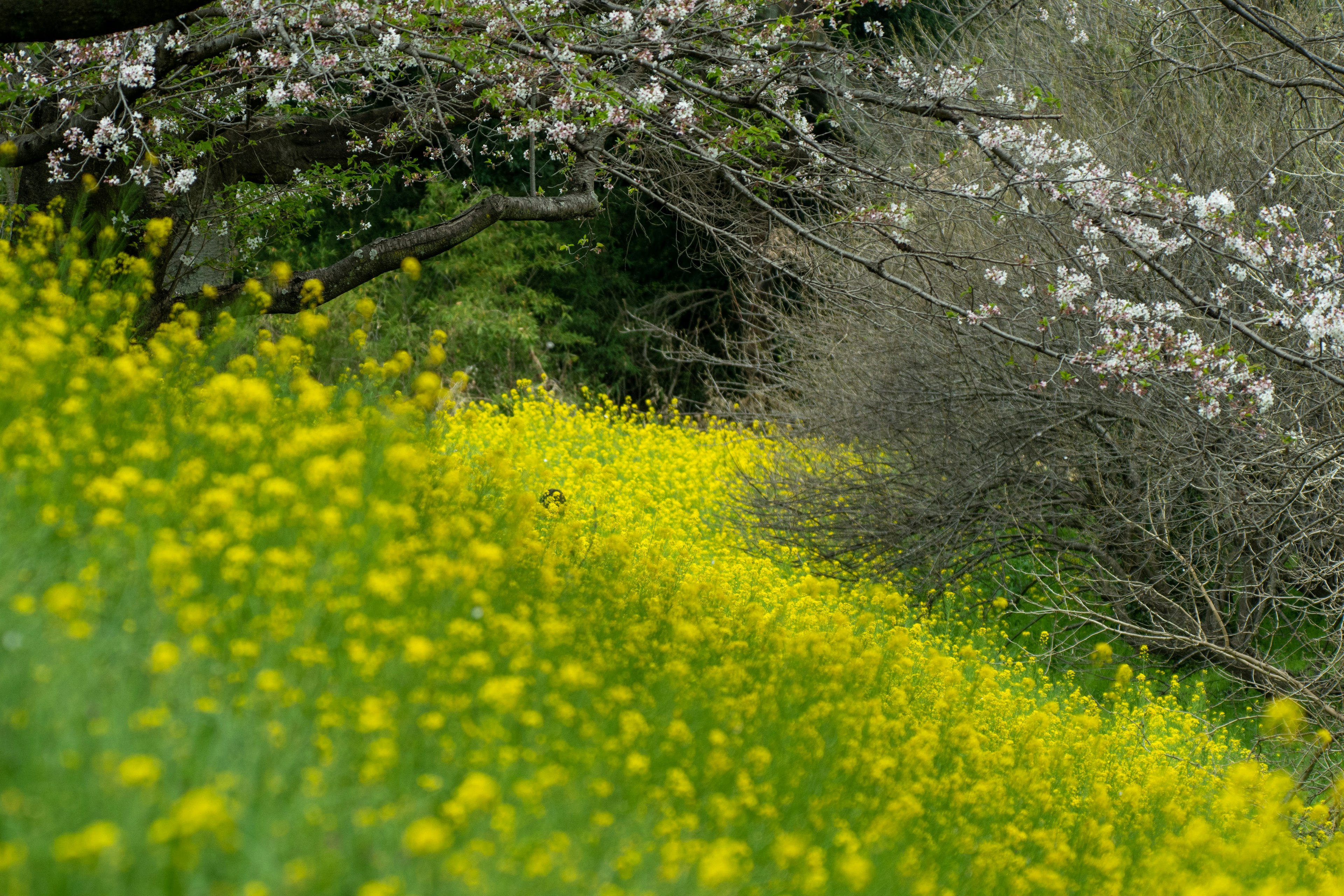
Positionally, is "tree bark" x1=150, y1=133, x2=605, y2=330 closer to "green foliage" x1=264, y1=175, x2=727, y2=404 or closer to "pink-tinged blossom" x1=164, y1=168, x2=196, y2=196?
"pink-tinged blossom" x1=164, y1=168, x2=196, y2=196

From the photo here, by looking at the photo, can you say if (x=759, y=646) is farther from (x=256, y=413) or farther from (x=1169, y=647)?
(x=1169, y=647)

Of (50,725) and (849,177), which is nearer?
(50,725)

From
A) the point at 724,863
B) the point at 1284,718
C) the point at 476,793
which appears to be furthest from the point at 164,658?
the point at 1284,718

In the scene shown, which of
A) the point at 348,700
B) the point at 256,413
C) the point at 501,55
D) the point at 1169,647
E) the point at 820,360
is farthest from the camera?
the point at 820,360

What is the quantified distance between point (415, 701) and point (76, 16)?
253 centimetres

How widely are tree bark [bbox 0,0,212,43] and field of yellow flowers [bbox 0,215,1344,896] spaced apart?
2.82 ft

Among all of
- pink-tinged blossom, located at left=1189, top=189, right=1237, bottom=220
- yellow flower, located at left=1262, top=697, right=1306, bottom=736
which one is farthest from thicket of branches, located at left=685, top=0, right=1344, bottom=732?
yellow flower, located at left=1262, top=697, right=1306, bottom=736

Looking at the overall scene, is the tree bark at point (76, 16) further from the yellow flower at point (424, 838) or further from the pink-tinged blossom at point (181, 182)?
the yellow flower at point (424, 838)

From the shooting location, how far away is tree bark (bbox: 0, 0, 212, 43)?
356 centimetres

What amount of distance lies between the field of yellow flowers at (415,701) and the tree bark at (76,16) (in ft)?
2.82

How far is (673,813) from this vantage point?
3006 millimetres

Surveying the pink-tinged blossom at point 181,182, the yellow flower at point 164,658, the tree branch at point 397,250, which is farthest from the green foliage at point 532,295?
the yellow flower at point 164,658

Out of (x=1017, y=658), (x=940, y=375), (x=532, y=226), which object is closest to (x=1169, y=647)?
(x=1017, y=658)

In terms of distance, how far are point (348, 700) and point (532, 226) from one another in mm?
15385
